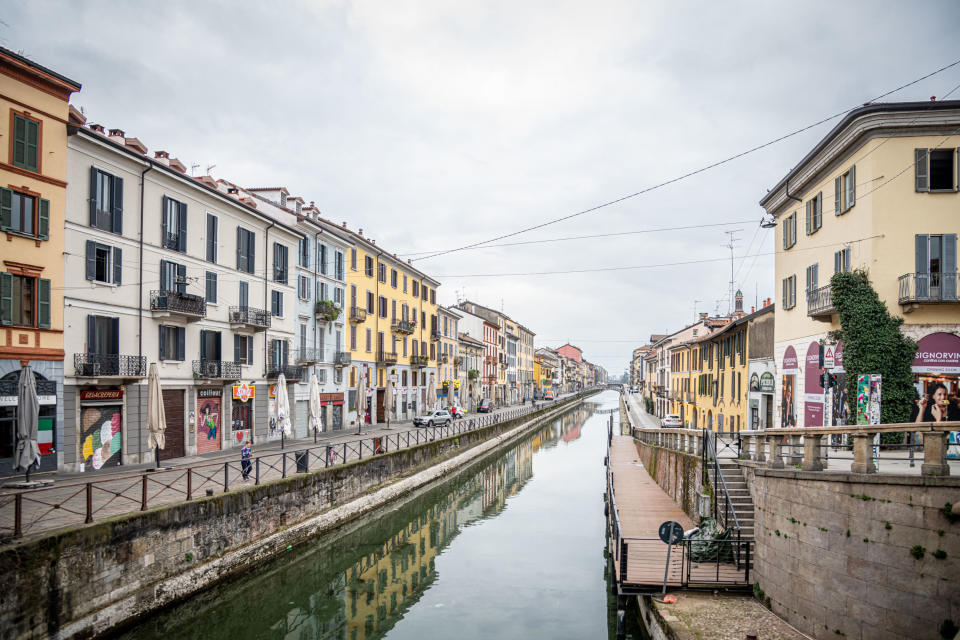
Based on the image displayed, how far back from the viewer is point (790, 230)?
2341 centimetres

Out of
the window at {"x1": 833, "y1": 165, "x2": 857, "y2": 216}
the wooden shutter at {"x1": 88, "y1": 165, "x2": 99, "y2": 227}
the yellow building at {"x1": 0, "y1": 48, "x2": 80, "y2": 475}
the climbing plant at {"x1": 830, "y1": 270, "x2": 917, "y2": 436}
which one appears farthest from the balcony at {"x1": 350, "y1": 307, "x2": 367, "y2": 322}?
the climbing plant at {"x1": 830, "y1": 270, "x2": 917, "y2": 436}

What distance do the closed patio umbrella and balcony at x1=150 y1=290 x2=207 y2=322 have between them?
8.58 m

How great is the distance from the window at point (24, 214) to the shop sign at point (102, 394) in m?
5.14

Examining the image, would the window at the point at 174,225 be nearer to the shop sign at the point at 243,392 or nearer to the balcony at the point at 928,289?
the shop sign at the point at 243,392

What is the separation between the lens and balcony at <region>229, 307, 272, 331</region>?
86.4 ft

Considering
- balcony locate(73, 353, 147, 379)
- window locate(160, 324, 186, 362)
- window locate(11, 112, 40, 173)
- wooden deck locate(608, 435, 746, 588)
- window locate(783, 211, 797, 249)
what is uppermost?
window locate(11, 112, 40, 173)

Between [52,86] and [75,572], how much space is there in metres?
14.7

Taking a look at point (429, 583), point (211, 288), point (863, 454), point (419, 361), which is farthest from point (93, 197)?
point (419, 361)

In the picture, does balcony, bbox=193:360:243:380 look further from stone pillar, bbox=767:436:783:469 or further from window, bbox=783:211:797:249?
window, bbox=783:211:797:249

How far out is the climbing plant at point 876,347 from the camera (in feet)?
51.3

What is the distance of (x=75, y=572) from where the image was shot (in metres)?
9.86

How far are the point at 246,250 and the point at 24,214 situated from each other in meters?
11.1

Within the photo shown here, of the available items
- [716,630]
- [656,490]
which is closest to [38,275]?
[716,630]

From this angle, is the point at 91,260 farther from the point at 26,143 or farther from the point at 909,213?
the point at 909,213
